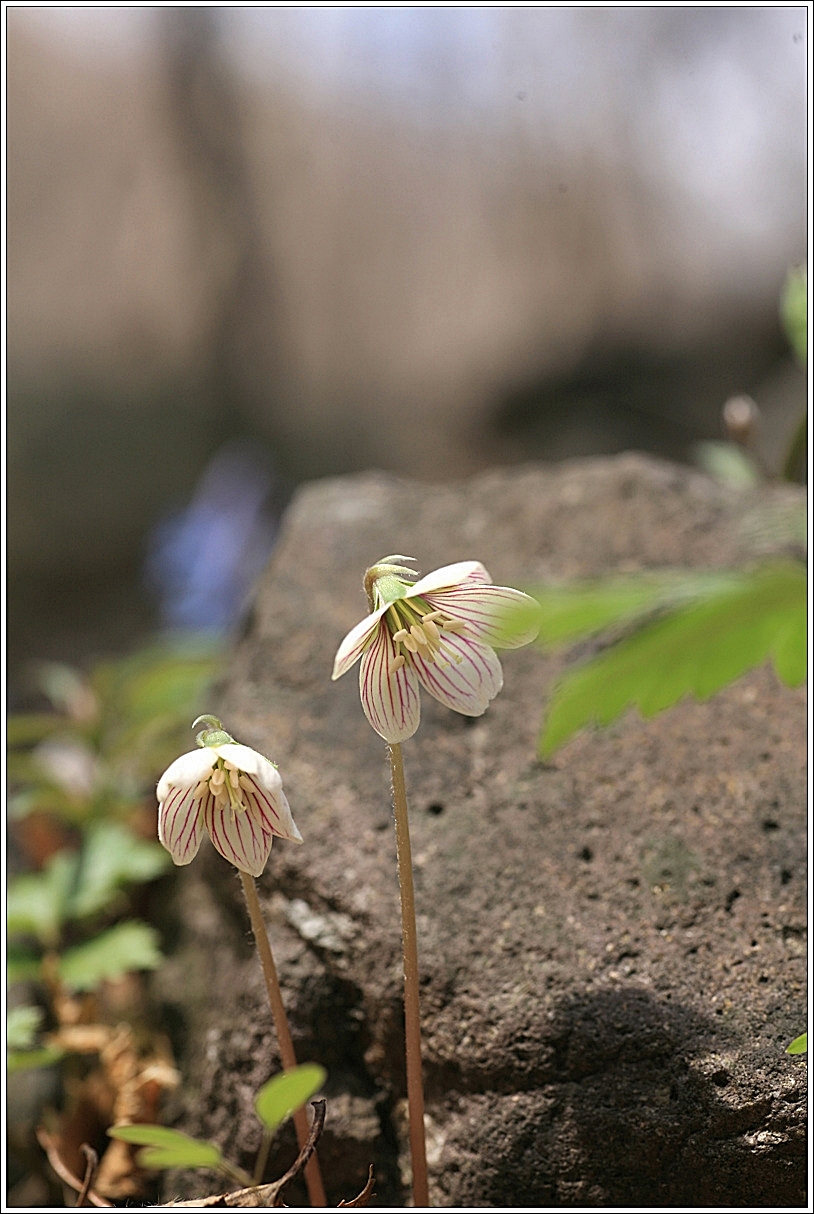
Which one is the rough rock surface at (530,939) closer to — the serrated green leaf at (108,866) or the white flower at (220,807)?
the serrated green leaf at (108,866)

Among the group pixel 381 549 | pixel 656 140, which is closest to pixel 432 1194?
pixel 381 549

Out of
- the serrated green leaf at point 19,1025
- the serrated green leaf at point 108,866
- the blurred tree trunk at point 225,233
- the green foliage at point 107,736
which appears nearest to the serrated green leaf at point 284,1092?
the serrated green leaf at point 19,1025

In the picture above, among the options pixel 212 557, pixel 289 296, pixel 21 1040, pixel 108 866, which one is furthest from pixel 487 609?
pixel 289 296

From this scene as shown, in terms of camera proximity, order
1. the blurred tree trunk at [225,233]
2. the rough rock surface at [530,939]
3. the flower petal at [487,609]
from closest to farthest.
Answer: the flower petal at [487,609], the rough rock surface at [530,939], the blurred tree trunk at [225,233]

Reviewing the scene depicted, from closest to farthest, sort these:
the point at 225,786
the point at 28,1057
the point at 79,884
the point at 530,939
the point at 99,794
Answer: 1. the point at 225,786
2. the point at 530,939
3. the point at 28,1057
4. the point at 79,884
5. the point at 99,794

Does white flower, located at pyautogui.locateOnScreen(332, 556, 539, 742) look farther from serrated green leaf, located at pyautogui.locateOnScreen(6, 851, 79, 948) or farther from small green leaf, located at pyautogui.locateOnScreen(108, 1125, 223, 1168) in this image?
serrated green leaf, located at pyautogui.locateOnScreen(6, 851, 79, 948)

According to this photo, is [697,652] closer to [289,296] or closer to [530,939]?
[530,939]

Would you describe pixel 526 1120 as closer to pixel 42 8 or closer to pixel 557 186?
pixel 42 8
